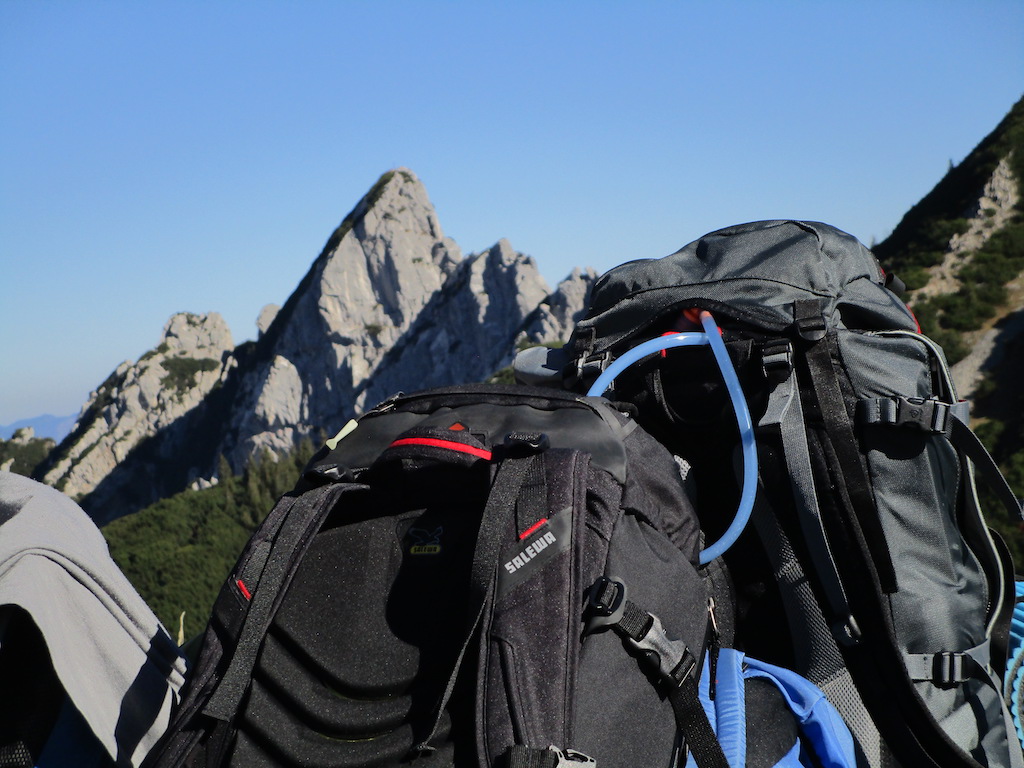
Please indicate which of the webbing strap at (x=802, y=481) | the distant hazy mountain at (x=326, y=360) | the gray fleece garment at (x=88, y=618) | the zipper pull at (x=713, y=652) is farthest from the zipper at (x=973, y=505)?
the distant hazy mountain at (x=326, y=360)

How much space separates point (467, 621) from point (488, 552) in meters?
0.12

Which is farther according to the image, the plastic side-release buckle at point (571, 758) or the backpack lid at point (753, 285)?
the backpack lid at point (753, 285)

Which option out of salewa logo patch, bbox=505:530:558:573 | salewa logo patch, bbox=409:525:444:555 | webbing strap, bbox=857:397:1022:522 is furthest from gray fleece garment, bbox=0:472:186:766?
webbing strap, bbox=857:397:1022:522

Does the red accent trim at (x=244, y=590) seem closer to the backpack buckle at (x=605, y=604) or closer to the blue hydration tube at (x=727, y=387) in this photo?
the backpack buckle at (x=605, y=604)

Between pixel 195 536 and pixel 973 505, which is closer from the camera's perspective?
pixel 973 505

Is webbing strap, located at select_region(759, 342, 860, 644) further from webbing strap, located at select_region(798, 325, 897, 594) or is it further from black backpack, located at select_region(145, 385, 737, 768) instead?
black backpack, located at select_region(145, 385, 737, 768)

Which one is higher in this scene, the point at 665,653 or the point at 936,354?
the point at 936,354

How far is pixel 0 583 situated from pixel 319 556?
555 mm

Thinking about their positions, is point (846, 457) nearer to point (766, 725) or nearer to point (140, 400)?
point (766, 725)

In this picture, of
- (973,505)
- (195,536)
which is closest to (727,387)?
(973,505)

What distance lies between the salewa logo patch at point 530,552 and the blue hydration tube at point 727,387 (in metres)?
0.60

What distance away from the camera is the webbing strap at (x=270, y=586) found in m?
1.35

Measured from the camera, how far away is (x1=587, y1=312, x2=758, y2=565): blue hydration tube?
183 cm

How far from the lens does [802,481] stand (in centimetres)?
187
